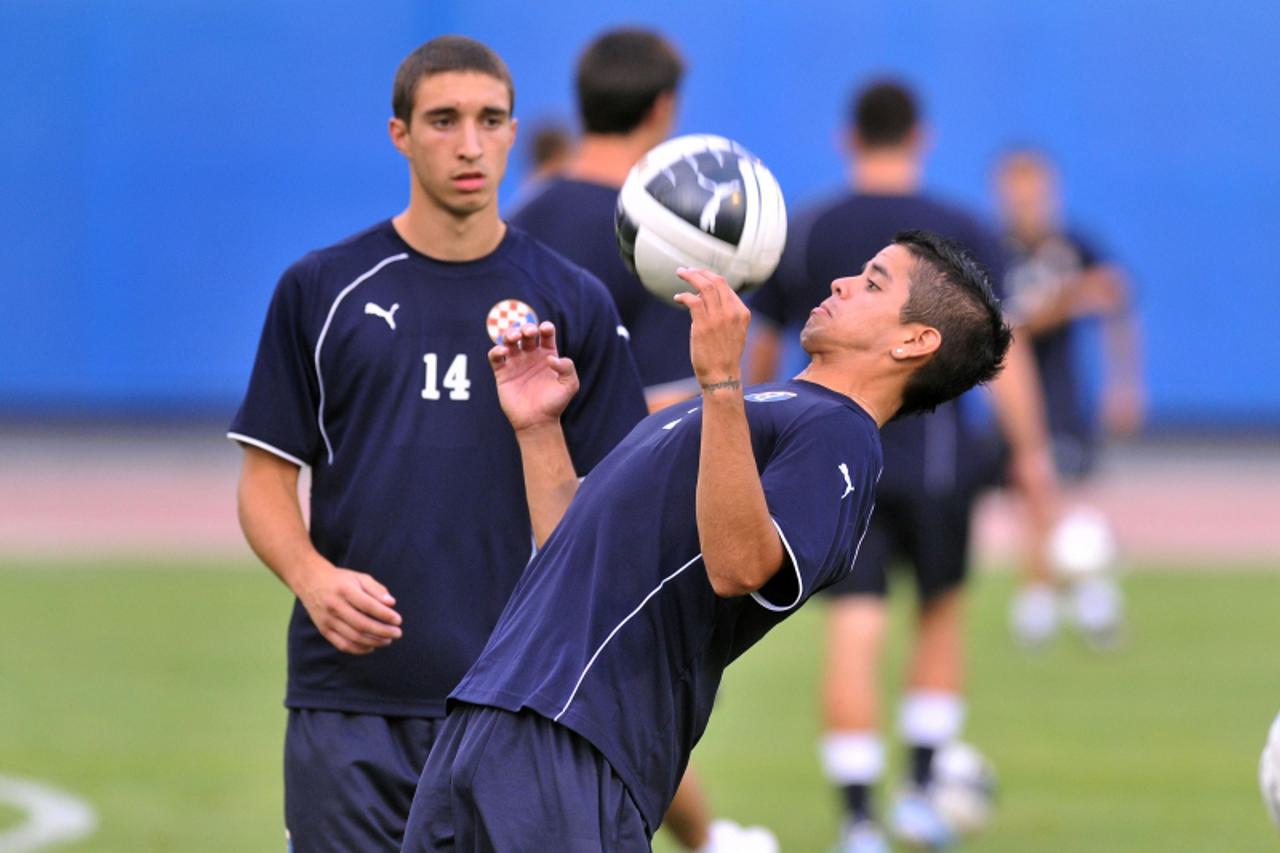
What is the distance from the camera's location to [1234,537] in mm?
18734

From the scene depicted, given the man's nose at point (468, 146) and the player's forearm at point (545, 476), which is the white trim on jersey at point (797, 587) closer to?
the player's forearm at point (545, 476)

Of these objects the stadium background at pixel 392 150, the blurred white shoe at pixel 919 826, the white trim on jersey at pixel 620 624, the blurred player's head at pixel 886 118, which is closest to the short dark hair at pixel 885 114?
the blurred player's head at pixel 886 118

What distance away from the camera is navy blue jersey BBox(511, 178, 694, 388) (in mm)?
6309

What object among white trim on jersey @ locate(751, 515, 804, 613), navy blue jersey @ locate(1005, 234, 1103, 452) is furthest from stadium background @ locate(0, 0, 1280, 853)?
white trim on jersey @ locate(751, 515, 804, 613)

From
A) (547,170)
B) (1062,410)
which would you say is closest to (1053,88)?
(1062,410)

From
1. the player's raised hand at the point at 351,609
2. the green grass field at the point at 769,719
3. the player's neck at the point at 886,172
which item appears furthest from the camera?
the player's neck at the point at 886,172

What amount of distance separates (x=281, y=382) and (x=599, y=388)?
77cm

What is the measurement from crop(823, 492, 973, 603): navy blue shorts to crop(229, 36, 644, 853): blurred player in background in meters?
3.13

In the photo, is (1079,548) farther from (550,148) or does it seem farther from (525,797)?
(525,797)

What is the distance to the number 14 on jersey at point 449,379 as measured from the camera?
5.09 metres

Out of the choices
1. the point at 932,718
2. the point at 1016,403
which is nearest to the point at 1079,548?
the point at 1016,403

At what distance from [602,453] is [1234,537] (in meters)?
14.6

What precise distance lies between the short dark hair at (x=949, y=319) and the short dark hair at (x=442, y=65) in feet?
4.04

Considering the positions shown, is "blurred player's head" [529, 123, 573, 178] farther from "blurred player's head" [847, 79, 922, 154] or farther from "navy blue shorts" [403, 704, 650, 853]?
"navy blue shorts" [403, 704, 650, 853]
